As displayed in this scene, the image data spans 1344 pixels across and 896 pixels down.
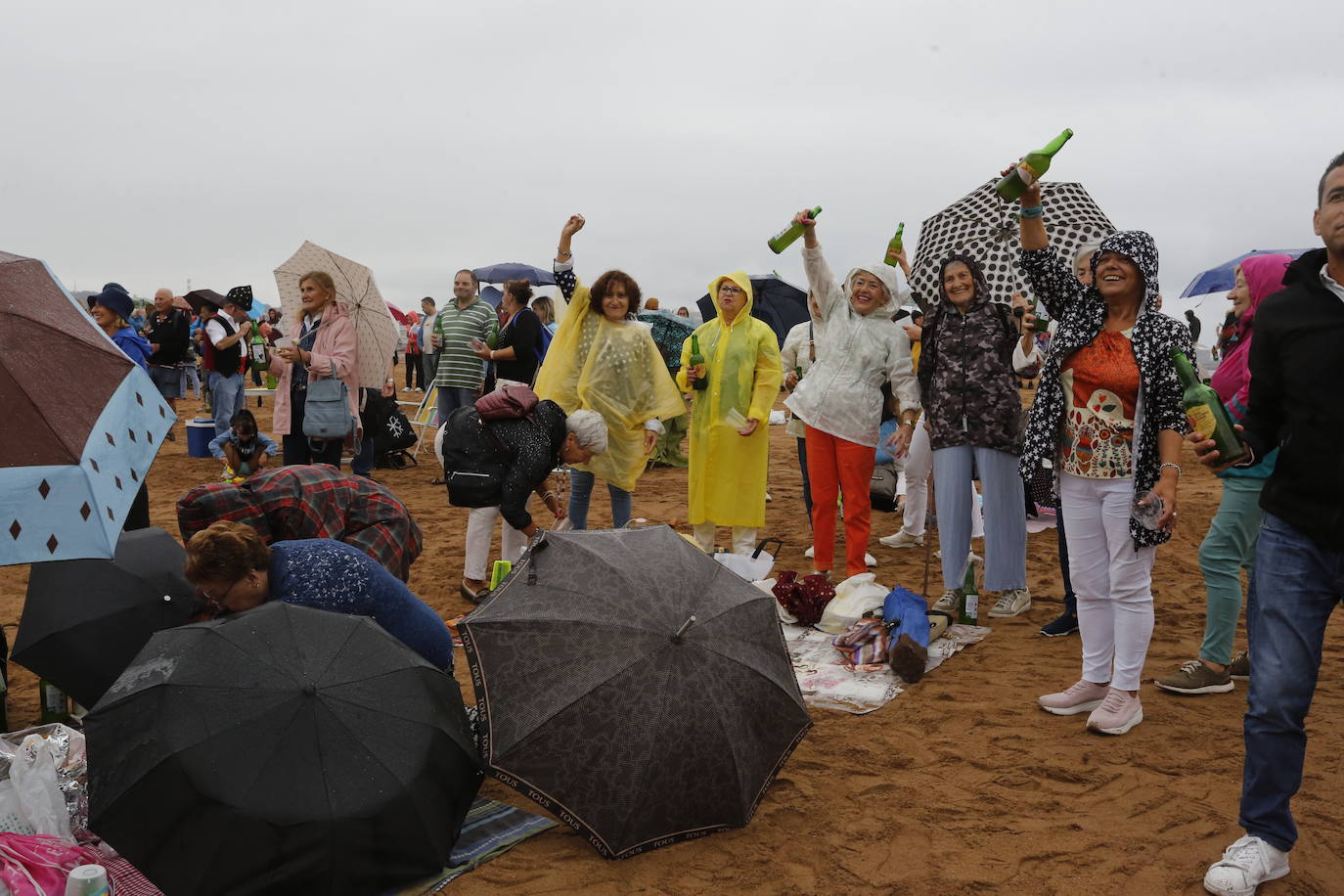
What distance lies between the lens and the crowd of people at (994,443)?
2850mm

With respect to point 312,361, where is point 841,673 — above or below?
below

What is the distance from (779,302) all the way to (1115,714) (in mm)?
7840

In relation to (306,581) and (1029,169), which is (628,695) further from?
(1029,169)

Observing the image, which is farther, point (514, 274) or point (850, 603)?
point (514, 274)

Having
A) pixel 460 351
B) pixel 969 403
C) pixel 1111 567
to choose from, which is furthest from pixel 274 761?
pixel 460 351

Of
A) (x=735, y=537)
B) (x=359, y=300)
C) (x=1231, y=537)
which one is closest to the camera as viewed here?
(x=1231, y=537)

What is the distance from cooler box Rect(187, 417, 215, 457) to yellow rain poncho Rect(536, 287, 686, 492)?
714 cm

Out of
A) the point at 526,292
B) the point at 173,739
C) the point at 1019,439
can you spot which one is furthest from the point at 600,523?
the point at 173,739

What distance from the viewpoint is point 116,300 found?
8125 mm

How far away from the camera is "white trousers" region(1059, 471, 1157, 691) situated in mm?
4125

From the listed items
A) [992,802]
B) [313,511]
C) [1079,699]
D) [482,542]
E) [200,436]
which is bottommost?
[992,802]

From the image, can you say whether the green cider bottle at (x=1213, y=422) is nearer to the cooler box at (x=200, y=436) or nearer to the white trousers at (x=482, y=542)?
the white trousers at (x=482, y=542)

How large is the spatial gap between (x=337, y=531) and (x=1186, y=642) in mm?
4405

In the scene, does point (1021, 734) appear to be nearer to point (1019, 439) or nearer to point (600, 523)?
point (1019, 439)
